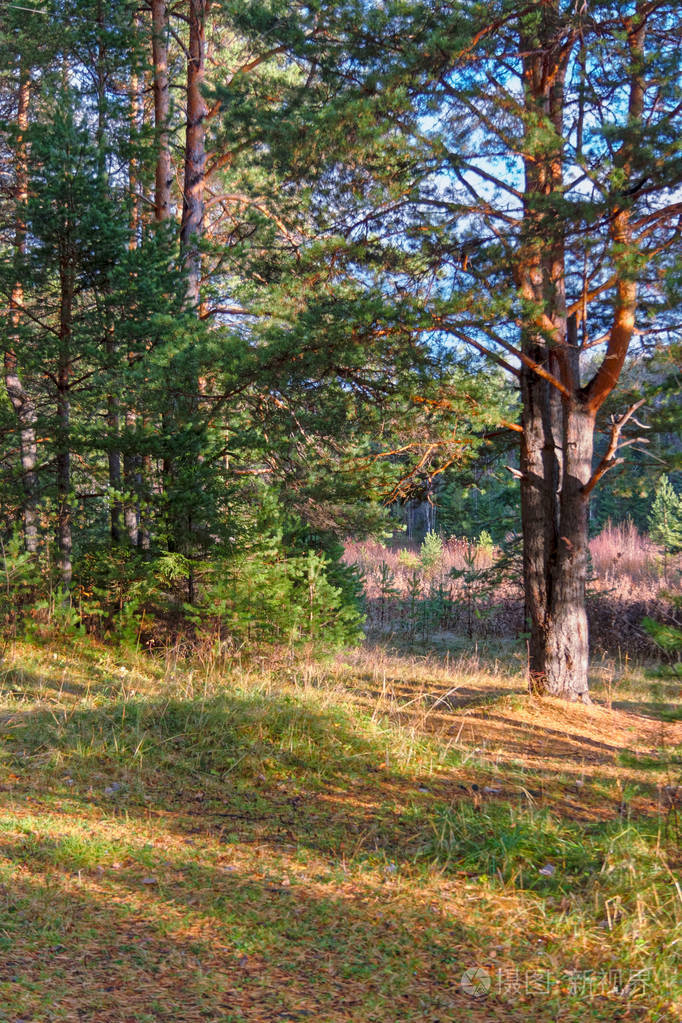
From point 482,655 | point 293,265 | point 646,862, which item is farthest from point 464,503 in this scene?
point 646,862

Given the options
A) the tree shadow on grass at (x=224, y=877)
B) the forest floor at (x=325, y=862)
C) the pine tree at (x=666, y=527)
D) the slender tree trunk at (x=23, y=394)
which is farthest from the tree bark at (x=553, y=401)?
the pine tree at (x=666, y=527)

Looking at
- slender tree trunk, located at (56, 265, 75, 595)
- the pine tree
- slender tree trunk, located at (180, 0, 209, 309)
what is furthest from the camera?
the pine tree

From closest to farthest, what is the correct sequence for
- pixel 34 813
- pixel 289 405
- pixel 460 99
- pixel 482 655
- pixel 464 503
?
pixel 34 813, pixel 460 99, pixel 289 405, pixel 482 655, pixel 464 503

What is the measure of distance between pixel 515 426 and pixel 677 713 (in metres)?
4.24

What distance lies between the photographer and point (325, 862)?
12.4 ft

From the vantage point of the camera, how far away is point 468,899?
11.3ft

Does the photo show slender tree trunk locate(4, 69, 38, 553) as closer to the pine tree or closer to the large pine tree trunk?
the large pine tree trunk

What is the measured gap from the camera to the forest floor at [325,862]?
2730mm

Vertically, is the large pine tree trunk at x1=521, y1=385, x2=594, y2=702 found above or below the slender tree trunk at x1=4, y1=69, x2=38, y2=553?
below

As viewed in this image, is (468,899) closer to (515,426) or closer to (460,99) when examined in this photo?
(515,426)

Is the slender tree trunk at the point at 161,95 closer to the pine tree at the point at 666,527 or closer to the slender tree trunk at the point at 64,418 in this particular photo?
the slender tree trunk at the point at 64,418
